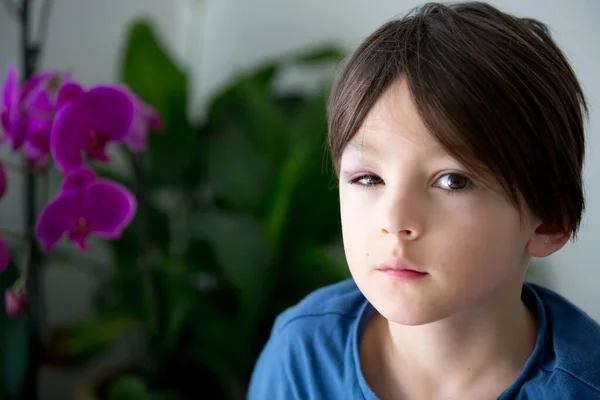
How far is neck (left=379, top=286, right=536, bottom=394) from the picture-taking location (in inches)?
24.6

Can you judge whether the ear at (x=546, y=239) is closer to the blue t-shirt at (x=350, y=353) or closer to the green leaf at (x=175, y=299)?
the blue t-shirt at (x=350, y=353)

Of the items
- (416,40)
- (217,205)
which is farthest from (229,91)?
(416,40)

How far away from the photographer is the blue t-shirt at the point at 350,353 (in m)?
0.62

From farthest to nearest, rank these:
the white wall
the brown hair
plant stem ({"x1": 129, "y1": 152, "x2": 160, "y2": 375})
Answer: the white wall < plant stem ({"x1": 129, "y1": 152, "x2": 160, "y2": 375}) < the brown hair

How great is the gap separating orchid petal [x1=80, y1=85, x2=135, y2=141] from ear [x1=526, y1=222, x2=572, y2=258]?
1.56 feet

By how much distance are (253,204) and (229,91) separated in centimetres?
22

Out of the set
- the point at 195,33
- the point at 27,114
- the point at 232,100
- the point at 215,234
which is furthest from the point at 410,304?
the point at 195,33

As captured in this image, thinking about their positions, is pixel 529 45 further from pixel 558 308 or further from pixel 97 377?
pixel 97 377

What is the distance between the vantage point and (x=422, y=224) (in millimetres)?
542

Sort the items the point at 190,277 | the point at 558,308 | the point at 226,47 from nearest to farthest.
Answer: 1. the point at 558,308
2. the point at 190,277
3. the point at 226,47

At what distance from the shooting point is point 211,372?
1.30 metres

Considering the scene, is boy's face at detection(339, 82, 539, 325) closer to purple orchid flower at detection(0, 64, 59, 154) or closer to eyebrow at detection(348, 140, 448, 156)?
eyebrow at detection(348, 140, 448, 156)

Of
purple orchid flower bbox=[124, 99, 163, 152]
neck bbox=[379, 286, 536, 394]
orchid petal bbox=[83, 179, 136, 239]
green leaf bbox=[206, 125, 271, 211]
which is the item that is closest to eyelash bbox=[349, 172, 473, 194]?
neck bbox=[379, 286, 536, 394]

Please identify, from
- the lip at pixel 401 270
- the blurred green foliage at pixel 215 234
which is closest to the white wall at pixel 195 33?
the blurred green foliage at pixel 215 234
